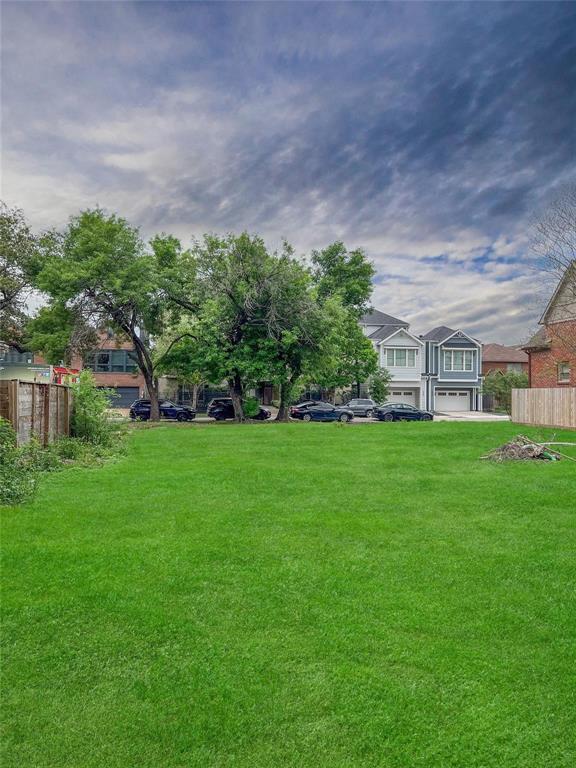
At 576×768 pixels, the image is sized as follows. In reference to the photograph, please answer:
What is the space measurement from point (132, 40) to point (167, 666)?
981 cm

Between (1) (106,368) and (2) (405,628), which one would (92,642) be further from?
(1) (106,368)

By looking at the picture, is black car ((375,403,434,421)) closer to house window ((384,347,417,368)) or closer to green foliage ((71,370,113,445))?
house window ((384,347,417,368))

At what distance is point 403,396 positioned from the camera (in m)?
42.8

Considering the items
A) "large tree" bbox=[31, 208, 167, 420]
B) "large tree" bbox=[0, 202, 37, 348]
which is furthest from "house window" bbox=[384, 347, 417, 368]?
"large tree" bbox=[0, 202, 37, 348]

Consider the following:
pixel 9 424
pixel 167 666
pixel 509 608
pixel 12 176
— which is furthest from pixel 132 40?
pixel 509 608

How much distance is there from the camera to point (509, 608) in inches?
155

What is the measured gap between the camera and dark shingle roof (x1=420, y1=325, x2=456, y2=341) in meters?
43.3

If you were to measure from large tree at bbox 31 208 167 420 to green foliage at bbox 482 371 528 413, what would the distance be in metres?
31.0

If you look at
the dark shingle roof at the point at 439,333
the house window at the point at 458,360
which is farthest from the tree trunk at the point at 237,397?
the house window at the point at 458,360

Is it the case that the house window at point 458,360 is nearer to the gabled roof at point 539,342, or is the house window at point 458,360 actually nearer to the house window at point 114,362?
the gabled roof at point 539,342

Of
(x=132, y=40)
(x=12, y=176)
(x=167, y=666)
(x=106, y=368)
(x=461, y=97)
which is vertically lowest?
(x=167, y=666)

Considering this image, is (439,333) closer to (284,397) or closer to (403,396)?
(403,396)

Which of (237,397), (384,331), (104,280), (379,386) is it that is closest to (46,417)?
(104,280)

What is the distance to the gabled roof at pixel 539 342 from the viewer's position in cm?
2756
